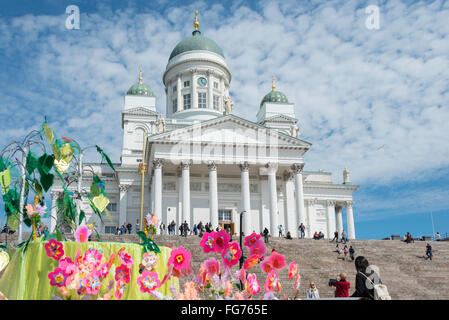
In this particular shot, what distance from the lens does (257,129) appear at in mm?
38344

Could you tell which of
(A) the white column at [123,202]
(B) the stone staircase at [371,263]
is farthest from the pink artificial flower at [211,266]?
(A) the white column at [123,202]

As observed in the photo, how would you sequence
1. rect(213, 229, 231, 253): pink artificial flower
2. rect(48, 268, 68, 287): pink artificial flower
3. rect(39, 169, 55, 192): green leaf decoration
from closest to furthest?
rect(48, 268, 68, 287): pink artificial flower, rect(213, 229, 231, 253): pink artificial flower, rect(39, 169, 55, 192): green leaf decoration

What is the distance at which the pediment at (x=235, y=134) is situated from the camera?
37500 millimetres

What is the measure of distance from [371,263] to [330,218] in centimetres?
2418

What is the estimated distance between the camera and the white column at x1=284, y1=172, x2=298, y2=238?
124 feet

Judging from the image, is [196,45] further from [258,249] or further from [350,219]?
[258,249]

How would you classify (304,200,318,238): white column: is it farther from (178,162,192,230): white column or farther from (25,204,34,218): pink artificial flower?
(25,204,34,218): pink artificial flower

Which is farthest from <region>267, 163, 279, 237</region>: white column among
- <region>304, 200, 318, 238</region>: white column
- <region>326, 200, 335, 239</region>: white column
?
<region>326, 200, 335, 239</region>: white column

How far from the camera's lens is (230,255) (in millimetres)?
4488

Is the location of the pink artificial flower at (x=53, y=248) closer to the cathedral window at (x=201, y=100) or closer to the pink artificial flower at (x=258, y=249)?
the pink artificial flower at (x=258, y=249)

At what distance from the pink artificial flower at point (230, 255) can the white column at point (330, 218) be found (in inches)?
1750

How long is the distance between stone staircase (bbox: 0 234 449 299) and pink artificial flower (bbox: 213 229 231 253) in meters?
13.0
